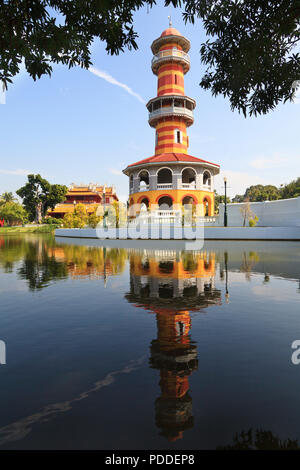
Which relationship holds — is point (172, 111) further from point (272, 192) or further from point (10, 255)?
point (272, 192)

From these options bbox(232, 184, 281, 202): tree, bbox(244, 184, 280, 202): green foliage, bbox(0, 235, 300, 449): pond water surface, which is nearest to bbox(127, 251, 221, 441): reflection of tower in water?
bbox(0, 235, 300, 449): pond water surface

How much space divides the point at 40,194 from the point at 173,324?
72.8m

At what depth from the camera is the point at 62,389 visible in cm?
290

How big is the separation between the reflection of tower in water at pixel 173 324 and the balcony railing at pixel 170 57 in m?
39.1

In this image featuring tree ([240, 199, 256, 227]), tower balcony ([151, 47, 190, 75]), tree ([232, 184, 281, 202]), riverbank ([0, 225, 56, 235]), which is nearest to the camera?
tree ([240, 199, 256, 227])

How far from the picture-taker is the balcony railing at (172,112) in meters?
40.4

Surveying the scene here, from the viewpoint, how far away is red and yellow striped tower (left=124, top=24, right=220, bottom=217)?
39000 mm

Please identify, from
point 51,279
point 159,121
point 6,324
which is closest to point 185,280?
point 51,279

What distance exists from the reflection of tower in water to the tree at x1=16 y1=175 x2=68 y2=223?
64843mm

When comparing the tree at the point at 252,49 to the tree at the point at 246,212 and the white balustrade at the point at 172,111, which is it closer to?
the tree at the point at 246,212

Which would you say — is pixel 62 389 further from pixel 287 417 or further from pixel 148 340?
pixel 287 417

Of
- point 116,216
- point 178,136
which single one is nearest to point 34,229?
point 116,216

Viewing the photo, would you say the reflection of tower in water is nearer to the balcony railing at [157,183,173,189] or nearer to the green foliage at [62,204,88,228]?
the balcony railing at [157,183,173,189]

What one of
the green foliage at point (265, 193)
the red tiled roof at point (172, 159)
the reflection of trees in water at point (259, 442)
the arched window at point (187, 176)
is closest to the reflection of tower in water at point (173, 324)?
the reflection of trees in water at point (259, 442)
